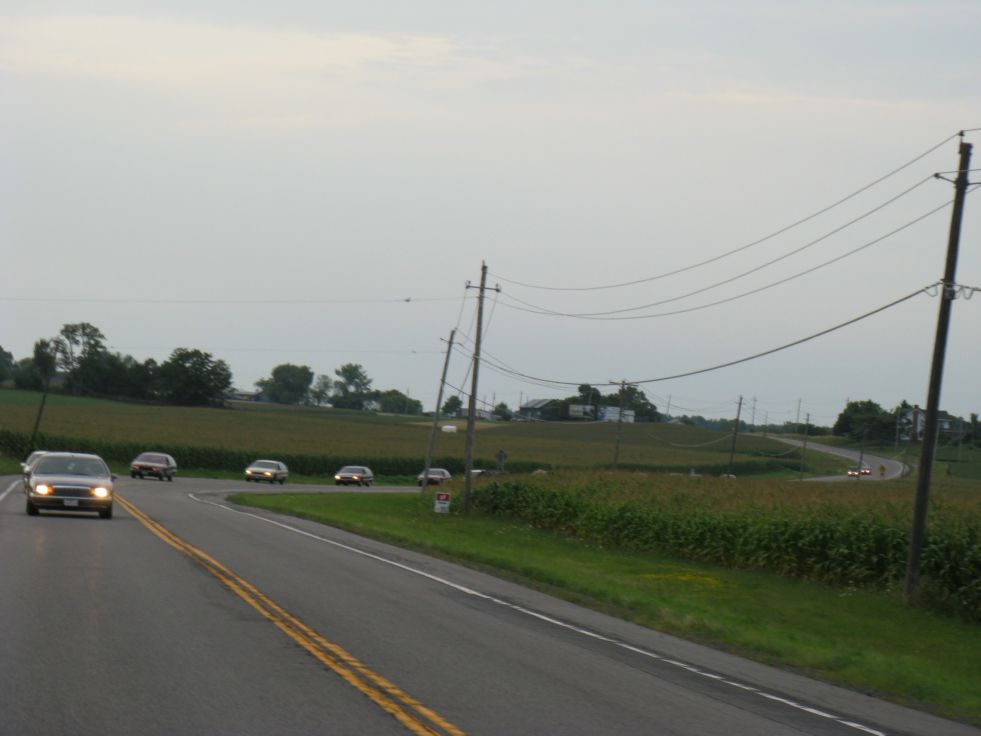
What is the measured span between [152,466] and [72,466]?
36890mm

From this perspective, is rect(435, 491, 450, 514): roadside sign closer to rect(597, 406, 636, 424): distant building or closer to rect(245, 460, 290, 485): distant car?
rect(245, 460, 290, 485): distant car

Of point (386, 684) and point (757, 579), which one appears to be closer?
point (386, 684)

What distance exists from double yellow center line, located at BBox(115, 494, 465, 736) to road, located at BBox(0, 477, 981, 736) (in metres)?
0.03

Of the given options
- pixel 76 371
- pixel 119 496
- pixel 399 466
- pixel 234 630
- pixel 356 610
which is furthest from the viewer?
pixel 76 371

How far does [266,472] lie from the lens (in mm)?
74688

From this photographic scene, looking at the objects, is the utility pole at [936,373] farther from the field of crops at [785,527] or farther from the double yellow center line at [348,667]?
the double yellow center line at [348,667]

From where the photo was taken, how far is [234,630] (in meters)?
12.9

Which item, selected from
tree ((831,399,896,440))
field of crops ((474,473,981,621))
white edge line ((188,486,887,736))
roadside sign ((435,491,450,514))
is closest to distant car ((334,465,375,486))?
roadside sign ((435,491,450,514))

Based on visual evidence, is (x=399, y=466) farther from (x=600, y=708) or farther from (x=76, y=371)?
(x=600, y=708)

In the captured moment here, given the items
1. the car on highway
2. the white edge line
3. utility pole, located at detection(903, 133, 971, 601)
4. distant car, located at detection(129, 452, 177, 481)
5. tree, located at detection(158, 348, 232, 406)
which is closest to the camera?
the white edge line

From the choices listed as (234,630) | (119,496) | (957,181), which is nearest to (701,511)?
(957,181)

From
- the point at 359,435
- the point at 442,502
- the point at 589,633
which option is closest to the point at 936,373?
the point at 589,633

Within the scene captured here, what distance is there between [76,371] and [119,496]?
121 metres

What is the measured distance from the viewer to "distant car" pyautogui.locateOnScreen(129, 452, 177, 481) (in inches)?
2581
